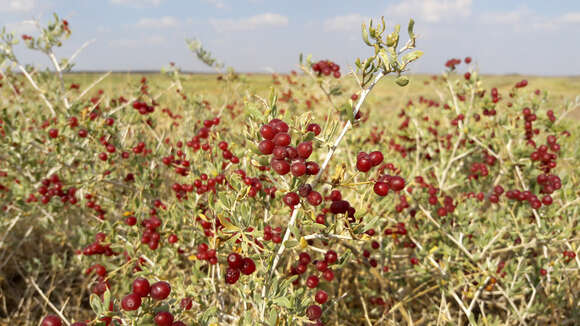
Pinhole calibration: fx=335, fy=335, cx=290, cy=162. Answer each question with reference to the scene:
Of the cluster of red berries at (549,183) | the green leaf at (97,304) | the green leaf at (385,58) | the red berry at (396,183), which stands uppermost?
the green leaf at (385,58)

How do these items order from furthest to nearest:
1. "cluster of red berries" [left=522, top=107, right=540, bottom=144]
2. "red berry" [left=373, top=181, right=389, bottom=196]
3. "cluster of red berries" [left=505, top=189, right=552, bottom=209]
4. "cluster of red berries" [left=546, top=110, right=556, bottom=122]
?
"cluster of red berries" [left=546, top=110, right=556, bottom=122] < "cluster of red berries" [left=522, top=107, right=540, bottom=144] < "cluster of red berries" [left=505, top=189, right=552, bottom=209] < "red berry" [left=373, top=181, right=389, bottom=196]

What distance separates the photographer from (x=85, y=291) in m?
3.79

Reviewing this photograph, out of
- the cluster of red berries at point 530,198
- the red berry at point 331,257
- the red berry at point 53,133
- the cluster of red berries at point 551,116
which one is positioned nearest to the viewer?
the red berry at point 331,257

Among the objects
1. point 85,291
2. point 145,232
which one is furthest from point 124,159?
point 85,291

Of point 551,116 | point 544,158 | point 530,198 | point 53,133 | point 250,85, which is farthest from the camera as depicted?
point 250,85

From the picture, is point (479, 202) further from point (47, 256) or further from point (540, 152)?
point (47, 256)

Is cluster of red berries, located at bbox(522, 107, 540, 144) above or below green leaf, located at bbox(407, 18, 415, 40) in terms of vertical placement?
below

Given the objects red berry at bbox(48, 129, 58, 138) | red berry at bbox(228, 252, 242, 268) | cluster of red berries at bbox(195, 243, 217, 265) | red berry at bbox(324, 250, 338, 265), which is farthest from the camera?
red berry at bbox(48, 129, 58, 138)

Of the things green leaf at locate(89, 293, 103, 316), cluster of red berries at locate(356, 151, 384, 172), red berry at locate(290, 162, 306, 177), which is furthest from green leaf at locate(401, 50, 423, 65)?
green leaf at locate(89, 293, 103, 316)

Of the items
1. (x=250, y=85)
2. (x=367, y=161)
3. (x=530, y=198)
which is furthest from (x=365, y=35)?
(x=250, y=85)

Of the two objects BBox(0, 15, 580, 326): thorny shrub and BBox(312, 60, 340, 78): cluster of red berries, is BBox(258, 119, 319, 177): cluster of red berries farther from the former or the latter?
BBox(312, 60, 340, 78): cluster of red berries

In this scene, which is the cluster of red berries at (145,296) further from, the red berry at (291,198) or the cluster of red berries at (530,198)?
the cluster of red berries at (530,198)

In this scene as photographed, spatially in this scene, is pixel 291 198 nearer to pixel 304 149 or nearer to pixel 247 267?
pixel 304 149

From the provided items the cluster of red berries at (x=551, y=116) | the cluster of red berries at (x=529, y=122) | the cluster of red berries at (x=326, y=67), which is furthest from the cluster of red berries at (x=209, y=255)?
the cluster of red berries at (x=551, y=116)
